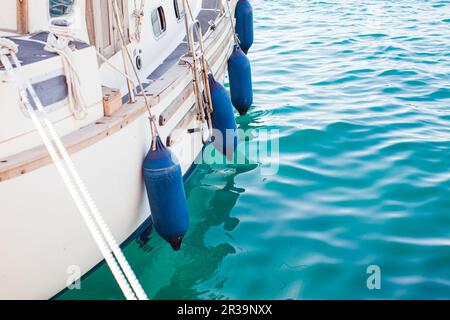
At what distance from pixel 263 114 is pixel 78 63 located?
4.16m

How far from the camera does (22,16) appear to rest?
3.94m

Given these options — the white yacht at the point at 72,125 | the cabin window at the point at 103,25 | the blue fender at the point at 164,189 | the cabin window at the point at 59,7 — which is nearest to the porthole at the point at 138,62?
the white yacht at the point at 72,125

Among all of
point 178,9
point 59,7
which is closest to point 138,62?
point 59,7

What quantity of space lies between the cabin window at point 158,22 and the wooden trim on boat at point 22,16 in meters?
1.69

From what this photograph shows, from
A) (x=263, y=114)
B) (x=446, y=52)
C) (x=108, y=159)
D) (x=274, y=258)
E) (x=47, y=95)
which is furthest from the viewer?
(x=446, y=52)

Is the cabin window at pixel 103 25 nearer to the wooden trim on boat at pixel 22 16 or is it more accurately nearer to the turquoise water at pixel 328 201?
the wooden trim on boat at pixel 22 16

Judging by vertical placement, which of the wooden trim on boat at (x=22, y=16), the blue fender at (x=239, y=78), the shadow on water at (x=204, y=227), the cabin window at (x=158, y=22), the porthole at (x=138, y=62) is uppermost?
the wooden trim on boat at (x=22, y=16)

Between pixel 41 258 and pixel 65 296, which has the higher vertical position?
pixel 41 258

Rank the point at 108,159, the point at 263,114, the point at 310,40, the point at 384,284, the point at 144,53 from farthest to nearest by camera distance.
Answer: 1. the point at 310,40
2. the point at 263,114
3. the point at 144,53
4. the point at 384,284
5. the point at 108,159

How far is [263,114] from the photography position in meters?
7.56

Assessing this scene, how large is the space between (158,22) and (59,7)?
1610 millimetres

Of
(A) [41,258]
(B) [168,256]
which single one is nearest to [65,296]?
(A) [41,258]

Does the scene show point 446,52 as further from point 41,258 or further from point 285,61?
point 41,258

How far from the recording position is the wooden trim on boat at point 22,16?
3885mm
